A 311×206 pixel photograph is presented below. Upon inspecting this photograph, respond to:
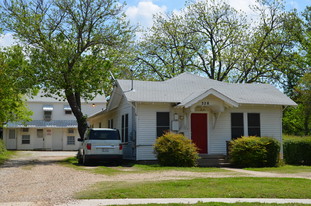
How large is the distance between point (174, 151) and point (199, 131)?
3.75 metres

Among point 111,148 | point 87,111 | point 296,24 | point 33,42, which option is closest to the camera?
point 111,148

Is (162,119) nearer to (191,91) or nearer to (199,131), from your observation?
(199,131)

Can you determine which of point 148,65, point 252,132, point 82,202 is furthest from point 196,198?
Result: point 148,65

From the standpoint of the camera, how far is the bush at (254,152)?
19.0 m

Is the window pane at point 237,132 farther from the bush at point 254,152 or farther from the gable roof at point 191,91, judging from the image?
the bush at point 254,152

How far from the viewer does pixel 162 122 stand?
21125 millimetres

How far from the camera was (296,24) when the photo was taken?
40094mm

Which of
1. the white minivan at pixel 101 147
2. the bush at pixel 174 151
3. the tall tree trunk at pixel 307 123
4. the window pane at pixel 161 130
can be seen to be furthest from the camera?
the tall tree trunk at pixel 307 123

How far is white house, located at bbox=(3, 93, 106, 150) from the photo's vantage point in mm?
44875

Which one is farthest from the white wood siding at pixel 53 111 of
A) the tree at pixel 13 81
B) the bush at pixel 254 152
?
the bush at pixel 254 152

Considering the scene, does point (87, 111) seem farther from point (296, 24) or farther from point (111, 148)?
point (111, 148)

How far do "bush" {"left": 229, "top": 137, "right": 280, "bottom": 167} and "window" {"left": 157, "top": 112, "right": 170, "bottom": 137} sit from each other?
3720mm

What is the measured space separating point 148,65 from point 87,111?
11.5 metres

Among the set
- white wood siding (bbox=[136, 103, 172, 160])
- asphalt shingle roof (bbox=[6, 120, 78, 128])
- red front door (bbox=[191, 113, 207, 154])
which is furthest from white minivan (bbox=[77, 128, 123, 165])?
asphalt shingle roof (bbox=[6, 120, 78, 128])
